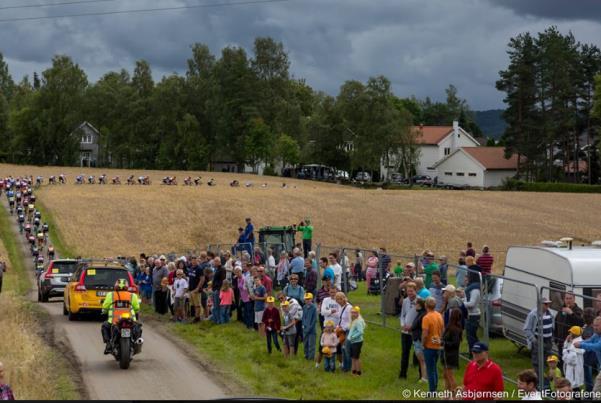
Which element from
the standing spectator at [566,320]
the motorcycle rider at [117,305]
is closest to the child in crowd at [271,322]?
the motorcycle rider at [117,305]

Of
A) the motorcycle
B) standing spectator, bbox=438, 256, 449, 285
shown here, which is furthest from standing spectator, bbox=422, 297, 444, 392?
the motorcycle

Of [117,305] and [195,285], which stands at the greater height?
[117,305]

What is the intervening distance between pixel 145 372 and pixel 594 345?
8369 mm

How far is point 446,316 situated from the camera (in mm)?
17047

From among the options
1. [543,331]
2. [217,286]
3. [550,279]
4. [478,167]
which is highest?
[478,167]

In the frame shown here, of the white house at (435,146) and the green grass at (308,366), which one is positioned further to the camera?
the white house at (435,146)

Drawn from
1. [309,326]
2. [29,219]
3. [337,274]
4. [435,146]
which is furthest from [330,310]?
[435,146]

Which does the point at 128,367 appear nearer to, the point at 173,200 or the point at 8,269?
the point at 8,269

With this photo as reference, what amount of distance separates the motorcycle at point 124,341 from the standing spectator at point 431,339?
585cm

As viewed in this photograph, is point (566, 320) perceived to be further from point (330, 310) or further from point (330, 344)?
point (330, 310)

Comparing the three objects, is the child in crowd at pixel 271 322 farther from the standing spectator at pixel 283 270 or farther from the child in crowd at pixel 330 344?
the standing spectator at pixel 283 270

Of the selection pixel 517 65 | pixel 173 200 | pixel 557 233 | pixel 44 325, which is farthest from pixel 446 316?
pixel 517 65

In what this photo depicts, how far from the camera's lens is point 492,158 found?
125 metres

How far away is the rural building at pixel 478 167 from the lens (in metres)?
123
